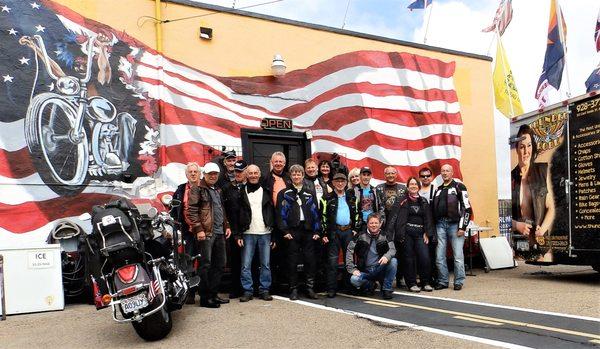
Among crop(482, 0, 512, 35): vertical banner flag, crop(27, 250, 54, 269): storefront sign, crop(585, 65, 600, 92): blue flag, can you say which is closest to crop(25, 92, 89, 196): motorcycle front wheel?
crop(27, 250, 54, 269): storefront sign

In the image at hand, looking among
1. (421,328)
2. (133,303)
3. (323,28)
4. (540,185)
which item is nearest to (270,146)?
(323,28)

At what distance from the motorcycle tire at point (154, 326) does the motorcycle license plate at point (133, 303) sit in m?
0.29

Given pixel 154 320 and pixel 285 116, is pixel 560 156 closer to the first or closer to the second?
pixel 285 116

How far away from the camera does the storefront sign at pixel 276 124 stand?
921 cm

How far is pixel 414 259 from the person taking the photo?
7691mm

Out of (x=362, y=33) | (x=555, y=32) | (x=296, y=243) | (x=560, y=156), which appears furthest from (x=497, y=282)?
(x=555, y=32)

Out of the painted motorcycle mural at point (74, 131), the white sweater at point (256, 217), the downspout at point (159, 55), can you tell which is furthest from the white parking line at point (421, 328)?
the painted motorcycle mural at point (74, 131)

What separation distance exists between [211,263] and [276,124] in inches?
142

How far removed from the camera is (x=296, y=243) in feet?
22.9

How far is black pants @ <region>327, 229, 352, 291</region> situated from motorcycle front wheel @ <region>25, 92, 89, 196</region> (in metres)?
3.84

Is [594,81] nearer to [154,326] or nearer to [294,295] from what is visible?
[294,295]

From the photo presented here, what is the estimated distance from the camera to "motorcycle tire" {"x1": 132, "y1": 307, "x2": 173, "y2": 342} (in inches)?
186

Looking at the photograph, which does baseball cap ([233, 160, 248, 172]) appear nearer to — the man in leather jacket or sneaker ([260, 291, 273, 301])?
the man in leather jacket

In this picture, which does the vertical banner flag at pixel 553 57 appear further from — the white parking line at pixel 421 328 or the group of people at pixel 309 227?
the white parking line at pixel 421 328
